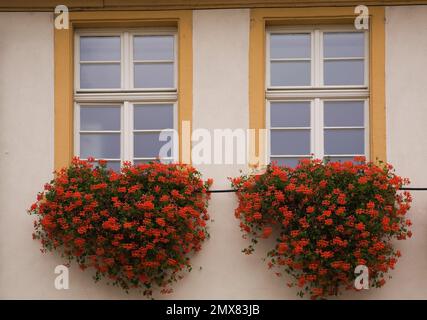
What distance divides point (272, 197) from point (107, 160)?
171cm

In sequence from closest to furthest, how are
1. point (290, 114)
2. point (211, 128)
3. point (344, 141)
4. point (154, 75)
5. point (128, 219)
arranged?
point (128, 219) → point (211, 128) → point (344, 141) → point (290, 114) → point (154, 75)

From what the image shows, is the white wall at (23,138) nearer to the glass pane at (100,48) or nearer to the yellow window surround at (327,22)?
the glass pane at (100,48)

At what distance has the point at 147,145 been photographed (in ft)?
29.1

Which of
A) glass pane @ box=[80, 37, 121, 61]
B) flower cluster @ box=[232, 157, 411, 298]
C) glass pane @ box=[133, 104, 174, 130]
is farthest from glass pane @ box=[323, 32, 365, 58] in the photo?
glass pane @ box=[80, 37, 121, 61]

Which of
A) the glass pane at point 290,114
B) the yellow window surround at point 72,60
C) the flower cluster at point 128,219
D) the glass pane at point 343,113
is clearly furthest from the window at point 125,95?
the glass pane at point 343,113

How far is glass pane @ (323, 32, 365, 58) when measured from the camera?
8891 millimetres

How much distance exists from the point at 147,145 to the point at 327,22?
2054 millimetres

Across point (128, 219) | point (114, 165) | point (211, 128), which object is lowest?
point (128, 219)

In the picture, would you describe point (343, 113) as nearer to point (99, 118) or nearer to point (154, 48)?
point (154, 48)

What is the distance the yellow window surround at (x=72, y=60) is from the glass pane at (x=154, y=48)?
0.55 feet

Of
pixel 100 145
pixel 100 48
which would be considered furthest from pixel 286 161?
pixel 100 48

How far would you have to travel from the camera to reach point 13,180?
8688 mm

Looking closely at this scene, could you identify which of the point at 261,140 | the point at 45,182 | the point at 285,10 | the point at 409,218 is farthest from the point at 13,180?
the point at 409,218

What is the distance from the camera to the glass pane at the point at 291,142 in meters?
8.80
